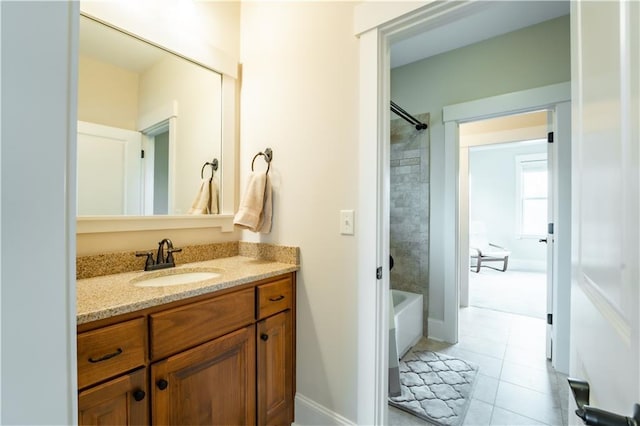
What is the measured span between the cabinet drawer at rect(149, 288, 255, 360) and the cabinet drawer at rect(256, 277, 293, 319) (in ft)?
0.17

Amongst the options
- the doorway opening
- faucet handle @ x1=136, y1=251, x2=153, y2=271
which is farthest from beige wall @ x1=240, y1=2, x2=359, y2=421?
the doorway opening

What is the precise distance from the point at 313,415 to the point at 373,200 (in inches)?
47.0

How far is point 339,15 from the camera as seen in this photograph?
1453 mm

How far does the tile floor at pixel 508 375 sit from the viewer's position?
169 cm

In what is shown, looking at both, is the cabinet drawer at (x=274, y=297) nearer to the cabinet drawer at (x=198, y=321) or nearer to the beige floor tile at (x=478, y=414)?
the cabinet drawer at (x=198, y=321)

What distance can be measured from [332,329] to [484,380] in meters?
1.39

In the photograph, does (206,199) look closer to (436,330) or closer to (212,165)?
(212,165)

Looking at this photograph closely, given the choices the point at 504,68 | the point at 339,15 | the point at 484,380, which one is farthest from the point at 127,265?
the point at 504,68

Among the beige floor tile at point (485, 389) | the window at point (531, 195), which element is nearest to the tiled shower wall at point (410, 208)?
the beige floor tile at point (485, 389)

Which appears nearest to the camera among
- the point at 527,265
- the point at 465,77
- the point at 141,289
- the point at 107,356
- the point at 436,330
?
the point at 107,356

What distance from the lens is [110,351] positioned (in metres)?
0.92

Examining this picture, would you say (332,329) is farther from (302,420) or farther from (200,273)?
(200,273)

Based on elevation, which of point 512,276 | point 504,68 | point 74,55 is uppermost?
point 504,68

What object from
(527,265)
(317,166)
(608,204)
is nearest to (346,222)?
(317,166)
